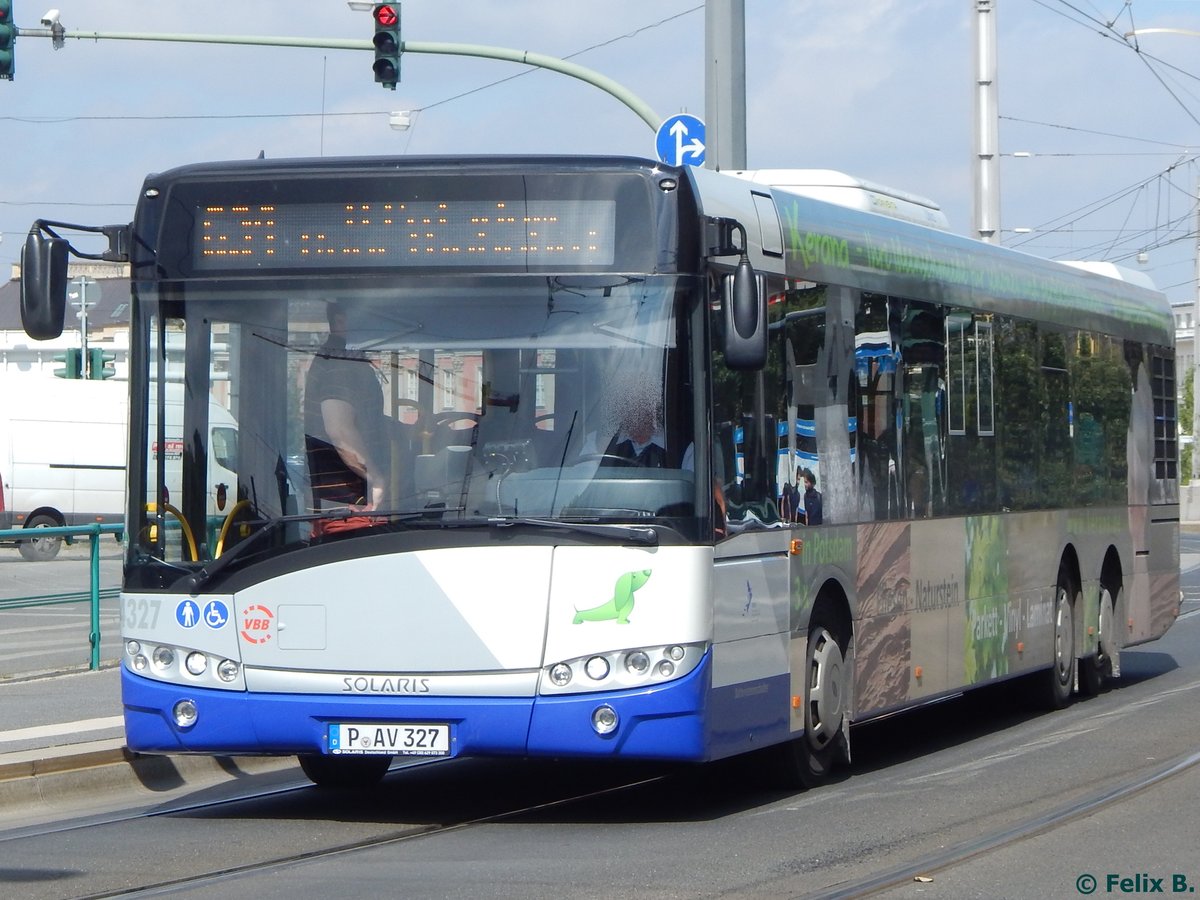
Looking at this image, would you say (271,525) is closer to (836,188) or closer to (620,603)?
(620,603)

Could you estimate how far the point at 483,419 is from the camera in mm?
8883

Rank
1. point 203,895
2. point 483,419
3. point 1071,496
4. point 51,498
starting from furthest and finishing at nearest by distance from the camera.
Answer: point 51,498 → point 1071,496 → point 483,419 → point 203,895

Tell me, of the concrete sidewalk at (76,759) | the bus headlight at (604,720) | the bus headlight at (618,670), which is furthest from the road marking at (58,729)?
the bus headlight at (604,720)

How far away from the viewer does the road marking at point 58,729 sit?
1133 cm

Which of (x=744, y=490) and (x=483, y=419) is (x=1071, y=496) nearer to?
(x=744, y=490)

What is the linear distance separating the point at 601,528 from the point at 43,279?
2.75m

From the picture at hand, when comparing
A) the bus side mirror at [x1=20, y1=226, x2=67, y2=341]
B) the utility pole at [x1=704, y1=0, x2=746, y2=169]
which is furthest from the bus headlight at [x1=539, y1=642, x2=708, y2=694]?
the utility pole at [x1=704, y1=0, x2=746, y2=169]

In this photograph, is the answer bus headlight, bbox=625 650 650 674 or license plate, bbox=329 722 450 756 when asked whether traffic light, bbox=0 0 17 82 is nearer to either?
license plate, bbox=329 722 450 756

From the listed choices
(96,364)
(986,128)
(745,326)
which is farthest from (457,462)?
(96,364)

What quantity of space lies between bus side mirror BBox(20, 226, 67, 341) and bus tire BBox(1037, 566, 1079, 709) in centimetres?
840

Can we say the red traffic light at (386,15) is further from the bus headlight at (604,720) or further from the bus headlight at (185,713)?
the bus headlight at (604,720)

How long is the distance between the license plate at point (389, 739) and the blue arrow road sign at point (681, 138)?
9802 millimetres

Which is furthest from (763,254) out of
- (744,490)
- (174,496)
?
(174,496)

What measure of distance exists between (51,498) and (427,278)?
Result: 32.9 metres
